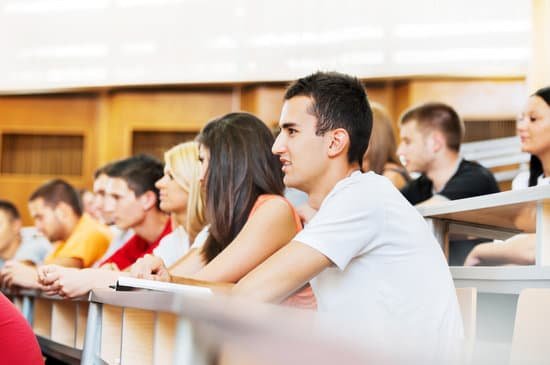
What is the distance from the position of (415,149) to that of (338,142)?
5.88ft

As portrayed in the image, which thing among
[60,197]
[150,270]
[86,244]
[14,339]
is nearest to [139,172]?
[86,244]

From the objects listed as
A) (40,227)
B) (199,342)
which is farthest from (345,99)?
(40,227)

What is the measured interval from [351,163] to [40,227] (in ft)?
10.4

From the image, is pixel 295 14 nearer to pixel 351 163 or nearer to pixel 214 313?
pixel 351 163

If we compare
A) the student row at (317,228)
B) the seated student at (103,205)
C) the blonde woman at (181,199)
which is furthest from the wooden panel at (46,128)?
the student row at (317,228)

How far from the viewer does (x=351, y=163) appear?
185 centimetres

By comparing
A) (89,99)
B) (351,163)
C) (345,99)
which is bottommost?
(351,163)

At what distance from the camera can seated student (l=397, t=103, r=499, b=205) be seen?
3477 mm

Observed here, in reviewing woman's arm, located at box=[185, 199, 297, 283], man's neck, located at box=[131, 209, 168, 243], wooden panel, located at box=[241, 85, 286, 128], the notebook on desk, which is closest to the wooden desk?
woman's arm, located at box=[185, 199, 297, 283]

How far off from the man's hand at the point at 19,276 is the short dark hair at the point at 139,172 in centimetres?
58

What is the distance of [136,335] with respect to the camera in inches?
62.8

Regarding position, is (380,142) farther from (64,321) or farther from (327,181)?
(327,181)

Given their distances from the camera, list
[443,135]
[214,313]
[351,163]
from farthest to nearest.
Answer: [443,135], [351,163], [214,313]

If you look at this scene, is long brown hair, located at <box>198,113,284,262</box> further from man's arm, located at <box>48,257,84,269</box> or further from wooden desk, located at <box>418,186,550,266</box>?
man's arm, located at <box>48,257,84,269</box>
